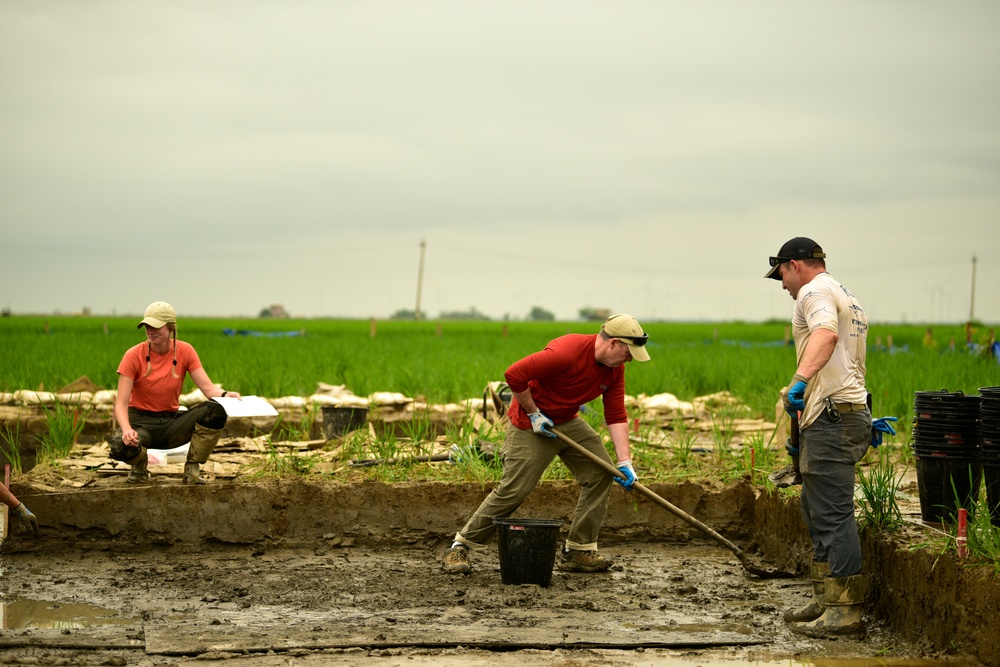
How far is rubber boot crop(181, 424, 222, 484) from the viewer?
673cm

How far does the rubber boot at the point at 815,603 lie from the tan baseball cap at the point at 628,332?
1.33 meters

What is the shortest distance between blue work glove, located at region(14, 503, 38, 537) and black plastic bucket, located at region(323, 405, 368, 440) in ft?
8.77

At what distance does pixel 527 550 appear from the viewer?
5.49 metres

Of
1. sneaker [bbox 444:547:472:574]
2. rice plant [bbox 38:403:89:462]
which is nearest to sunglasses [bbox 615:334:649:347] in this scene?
sneaker [bbox 444:547:472:574]

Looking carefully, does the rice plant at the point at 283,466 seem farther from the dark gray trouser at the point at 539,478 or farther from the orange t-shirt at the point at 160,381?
the dark gray trouser at the point at 539,478

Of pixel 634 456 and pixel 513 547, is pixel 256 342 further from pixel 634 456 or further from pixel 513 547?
pixel 513 547

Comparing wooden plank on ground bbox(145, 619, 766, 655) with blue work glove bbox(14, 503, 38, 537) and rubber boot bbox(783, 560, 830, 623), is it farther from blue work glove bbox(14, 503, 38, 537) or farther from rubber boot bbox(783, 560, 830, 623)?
blue work glove bbox(14, 503, 38, 537)

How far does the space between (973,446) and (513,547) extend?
239cm

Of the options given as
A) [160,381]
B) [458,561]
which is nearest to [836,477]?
[458,561]

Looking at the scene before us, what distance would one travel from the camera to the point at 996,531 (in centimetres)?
450

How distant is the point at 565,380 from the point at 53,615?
9.33 ft

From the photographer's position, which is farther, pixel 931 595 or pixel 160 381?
pixel 160 381

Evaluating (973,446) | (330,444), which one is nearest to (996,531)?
(973,446)

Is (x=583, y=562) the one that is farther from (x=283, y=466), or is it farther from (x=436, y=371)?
(x=436, y=371)
